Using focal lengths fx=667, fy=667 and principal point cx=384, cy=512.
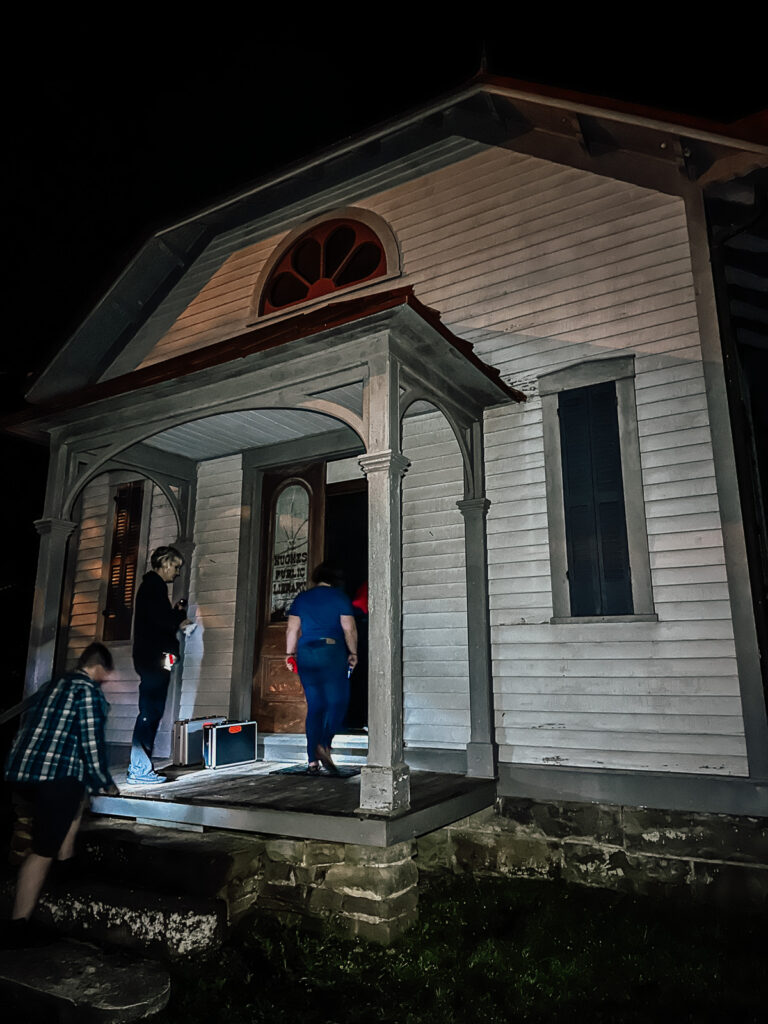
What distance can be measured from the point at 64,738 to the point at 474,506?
368 cm

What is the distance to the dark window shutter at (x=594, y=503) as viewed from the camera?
5551 mm

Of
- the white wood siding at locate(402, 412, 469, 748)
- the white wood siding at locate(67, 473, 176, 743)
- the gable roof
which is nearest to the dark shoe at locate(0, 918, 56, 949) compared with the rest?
the white wood siding at locate(402, 412, 469, 748)

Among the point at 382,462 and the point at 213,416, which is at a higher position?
the point at 213,416

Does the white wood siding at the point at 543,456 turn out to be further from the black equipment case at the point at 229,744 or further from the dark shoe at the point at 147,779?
the dark shoe at the point at 147,779

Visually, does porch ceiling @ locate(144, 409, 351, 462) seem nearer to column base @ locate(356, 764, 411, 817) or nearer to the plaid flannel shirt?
the plaid flannel shirt

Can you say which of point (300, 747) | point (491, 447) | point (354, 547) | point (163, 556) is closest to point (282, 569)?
point (354, 547)

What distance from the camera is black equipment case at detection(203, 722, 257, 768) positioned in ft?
21.0

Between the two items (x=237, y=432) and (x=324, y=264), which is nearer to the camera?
(x=237, y=432)

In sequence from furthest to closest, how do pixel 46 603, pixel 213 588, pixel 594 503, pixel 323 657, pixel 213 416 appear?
1. pixel 213 588
2. pixel 46 603
3. pixel 213 416
4. pixel 594 503
5. pixel 323 657

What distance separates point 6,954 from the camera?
12.5 ft

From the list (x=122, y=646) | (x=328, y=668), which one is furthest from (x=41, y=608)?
(x=328, y=668)

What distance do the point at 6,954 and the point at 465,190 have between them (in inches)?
288

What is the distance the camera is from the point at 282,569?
25.1 ft

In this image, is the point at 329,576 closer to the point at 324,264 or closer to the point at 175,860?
the point at 175,860
